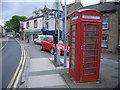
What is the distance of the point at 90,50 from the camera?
4965mm

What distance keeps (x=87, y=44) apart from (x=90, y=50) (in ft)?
0.96

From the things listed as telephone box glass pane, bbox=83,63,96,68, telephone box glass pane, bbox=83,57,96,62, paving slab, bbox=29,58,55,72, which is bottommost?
paving slab, bbox=29,58,55,72

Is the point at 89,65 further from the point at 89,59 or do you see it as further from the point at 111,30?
the point at 111,30

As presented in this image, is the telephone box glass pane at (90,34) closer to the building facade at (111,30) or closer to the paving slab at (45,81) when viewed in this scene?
the paving slab at (45,81)

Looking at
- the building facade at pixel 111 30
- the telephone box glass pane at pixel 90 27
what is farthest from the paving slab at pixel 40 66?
the building facade at pixel 111 30

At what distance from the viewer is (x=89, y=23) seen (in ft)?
15.8

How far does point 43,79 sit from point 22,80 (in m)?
0.93

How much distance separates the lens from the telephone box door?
4.87m

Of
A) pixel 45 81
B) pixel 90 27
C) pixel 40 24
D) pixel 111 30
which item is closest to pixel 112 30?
pixel 111 30

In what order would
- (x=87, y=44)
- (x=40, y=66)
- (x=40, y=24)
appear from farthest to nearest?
(x=40, y=24)
(x=40, y=66)
(x=87, y=44)

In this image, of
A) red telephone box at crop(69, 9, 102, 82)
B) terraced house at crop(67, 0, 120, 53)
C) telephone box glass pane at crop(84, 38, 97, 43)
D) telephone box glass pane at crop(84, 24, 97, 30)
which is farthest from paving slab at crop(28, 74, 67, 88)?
terraced house at crop(67, 0, 120, 53)

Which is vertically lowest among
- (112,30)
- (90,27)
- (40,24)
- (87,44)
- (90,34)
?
(87,44)

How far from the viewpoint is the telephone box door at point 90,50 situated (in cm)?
487

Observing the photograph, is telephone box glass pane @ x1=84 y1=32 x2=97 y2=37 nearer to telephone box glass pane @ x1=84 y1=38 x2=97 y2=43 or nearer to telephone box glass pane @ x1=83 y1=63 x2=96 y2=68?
telephone box glass pane @ x1=84 y1=38 x2=97 y2=43
